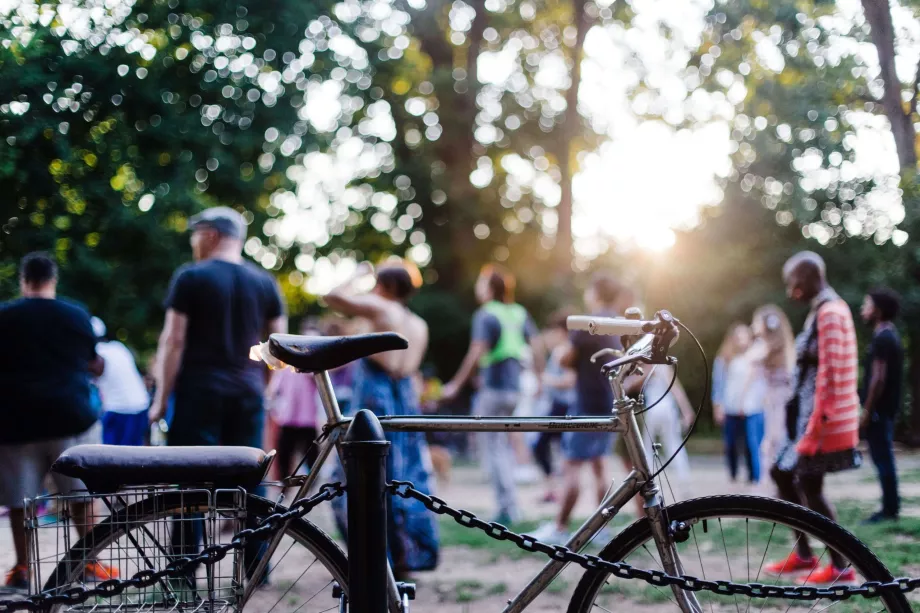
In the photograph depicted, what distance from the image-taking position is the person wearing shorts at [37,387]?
5578 mm

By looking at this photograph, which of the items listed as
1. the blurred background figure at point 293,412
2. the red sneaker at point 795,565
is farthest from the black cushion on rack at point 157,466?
the blurred background figure at point 293,412

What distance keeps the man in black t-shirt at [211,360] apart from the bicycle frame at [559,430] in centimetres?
223

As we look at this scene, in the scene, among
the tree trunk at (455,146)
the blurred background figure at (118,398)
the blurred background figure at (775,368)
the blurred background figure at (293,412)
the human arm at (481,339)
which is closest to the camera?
the blurred background figure at (118,398)

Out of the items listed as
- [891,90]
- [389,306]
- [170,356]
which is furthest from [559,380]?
[170,356]

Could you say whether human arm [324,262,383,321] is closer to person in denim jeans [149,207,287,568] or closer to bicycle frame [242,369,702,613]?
person in denim jeans [149,207,287,568]

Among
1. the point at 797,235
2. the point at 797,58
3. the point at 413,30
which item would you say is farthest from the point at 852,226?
the point at 413,30

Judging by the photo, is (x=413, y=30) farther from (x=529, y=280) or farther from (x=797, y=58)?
(x=797, y=58)

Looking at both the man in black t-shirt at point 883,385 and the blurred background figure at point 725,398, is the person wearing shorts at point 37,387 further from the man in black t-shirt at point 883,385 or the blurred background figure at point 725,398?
the blurred background figure at point 725,398

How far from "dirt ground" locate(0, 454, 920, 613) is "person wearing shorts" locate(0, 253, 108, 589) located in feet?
1.83

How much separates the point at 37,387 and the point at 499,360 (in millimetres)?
4133

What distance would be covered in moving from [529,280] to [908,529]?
2015 cm

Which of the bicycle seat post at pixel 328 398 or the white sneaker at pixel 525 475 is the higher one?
the bicycle seat post at pixel 328 398

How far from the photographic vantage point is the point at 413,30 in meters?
23.9

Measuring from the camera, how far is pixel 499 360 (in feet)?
28.1
